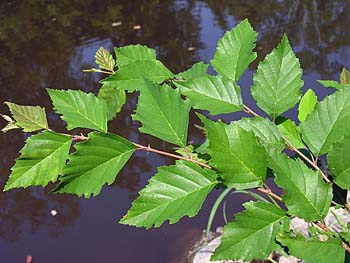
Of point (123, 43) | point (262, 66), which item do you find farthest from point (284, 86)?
point (123, 43)

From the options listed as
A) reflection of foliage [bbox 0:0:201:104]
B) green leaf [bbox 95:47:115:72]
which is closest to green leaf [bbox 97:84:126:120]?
green leaf [bbox 95:47:115:72]

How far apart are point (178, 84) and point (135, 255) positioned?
231 centimetres

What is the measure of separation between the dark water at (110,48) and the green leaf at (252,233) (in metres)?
2.35

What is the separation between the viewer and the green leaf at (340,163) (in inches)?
20.6

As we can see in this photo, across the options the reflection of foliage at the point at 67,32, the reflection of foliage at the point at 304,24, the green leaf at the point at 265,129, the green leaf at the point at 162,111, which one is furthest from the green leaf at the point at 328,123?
the reflection of foliage at the point at 67,32

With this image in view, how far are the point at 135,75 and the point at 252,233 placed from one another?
332mm

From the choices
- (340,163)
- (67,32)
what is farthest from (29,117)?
(67,32)

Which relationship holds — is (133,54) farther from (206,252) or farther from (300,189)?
(206,252)

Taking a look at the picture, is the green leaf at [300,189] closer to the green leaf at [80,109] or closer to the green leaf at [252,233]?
the green leaf at [252,233]

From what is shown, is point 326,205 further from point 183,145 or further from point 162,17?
point 162,17

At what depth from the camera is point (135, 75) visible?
2.44ft

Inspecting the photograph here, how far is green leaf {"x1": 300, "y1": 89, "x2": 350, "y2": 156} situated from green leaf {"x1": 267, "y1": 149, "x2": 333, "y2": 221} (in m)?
0.08

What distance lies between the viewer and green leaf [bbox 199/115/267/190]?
0.52 meters

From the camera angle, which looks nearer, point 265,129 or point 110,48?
point 265,129
